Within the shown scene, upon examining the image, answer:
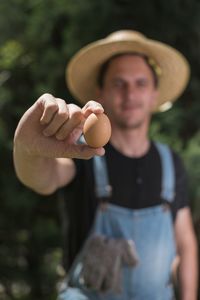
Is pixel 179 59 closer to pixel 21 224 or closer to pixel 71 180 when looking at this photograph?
pixel 71 180

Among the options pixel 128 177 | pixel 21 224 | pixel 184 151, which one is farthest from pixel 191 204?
pixel 21 224

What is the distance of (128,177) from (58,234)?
1.09 meters

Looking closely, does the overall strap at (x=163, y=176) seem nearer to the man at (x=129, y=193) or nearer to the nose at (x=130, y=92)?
the man at (x=129, y=193)

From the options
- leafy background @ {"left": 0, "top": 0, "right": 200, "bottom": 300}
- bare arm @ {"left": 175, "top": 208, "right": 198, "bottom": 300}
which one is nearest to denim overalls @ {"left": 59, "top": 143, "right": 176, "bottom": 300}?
bare arm @ {"left": 175, "top": 208, "right": 198, "bottom": 300}

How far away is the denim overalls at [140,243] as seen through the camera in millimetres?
1614

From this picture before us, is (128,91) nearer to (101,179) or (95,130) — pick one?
(101,179)

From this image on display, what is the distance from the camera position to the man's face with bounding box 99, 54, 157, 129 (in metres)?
1.71

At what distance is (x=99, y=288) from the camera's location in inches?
62.7

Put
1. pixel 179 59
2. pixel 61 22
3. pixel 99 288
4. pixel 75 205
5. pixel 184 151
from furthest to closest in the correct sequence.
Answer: pixel 61 22
pixel 184 151
pixel 179 59
pixel 75 205
pixel 99 288

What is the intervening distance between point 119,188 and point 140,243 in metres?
0.18

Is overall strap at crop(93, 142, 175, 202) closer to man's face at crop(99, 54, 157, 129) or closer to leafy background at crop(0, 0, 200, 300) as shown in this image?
man's face at crop(99, 54, 157, 129)

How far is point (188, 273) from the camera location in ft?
5.89

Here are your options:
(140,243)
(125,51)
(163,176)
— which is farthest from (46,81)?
(140,243)

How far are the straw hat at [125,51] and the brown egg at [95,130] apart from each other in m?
0.85
